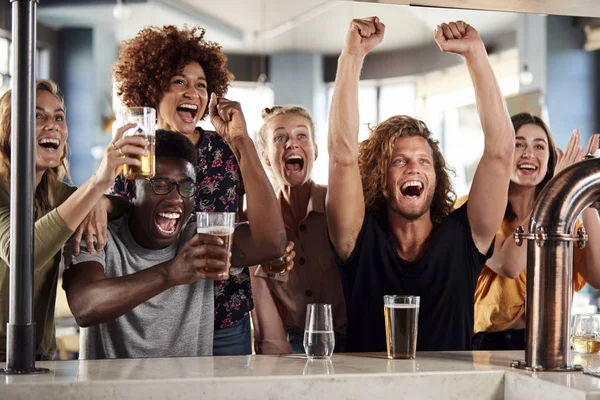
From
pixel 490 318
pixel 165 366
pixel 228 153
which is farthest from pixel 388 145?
pixel 165 366

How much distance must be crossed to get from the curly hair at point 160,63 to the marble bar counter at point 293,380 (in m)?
1.27

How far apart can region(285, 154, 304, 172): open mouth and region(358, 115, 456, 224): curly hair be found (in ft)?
1.21

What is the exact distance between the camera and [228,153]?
2.55 metres

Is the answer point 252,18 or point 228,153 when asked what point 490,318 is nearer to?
point 228,153

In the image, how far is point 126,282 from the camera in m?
1.75

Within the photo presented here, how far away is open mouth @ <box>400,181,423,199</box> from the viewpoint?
7.09 feet

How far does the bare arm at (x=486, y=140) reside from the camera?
6.60 feet

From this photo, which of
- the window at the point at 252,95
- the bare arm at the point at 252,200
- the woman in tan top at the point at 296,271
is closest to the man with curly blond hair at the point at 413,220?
the bare arm at the point at 252,200

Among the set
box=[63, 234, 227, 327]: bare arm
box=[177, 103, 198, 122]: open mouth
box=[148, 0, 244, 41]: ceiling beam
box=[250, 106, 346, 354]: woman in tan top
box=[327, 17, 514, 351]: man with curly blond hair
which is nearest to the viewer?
box=[63, 234, 227, 327]: bare arm

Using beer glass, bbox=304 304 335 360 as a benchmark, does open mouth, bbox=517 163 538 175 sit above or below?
above

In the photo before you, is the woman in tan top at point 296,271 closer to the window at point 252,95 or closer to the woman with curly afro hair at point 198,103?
the woman with curly afro hair at point 198,103

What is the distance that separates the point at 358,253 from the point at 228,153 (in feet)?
2.12

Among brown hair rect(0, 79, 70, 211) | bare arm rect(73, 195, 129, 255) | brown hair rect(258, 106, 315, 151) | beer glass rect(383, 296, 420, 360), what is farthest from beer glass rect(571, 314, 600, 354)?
brown hair rect(0, 79, 70, 211)

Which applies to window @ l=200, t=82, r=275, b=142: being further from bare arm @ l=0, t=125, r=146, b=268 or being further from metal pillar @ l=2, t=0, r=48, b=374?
metal pillar @ l=2, t=0, r=48, b=374
